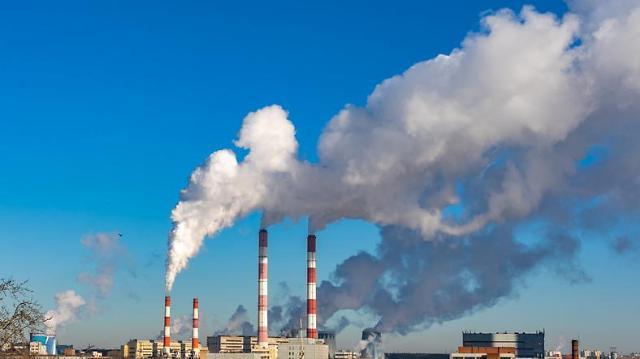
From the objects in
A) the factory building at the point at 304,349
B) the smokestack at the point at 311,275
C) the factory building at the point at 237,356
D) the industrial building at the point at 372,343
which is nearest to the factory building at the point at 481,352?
the industrial building at the point at 372,343

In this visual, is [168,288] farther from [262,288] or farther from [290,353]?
[290,353]

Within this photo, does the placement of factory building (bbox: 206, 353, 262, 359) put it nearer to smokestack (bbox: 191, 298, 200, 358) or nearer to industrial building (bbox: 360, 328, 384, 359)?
smokestack (bbox: 191, 298, 200, 358)

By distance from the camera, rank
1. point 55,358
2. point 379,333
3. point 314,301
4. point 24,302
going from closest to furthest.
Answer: point 24,302 < point 55,358 < point 314,301 < point 379,333

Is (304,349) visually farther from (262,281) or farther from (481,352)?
(481,352)

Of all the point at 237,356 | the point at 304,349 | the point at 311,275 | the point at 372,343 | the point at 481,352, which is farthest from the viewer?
the point at 372,343

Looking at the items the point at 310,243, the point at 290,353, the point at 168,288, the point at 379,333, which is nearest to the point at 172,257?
the point at 168,288

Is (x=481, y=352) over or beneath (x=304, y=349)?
beneath

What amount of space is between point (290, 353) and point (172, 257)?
43880 millimetres

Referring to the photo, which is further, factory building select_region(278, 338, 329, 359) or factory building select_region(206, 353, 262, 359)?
factory building select_region(206, 353, 262, 359)

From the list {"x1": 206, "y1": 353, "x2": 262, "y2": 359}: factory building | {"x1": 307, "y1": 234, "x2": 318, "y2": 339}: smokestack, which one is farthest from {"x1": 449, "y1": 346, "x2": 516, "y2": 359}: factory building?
{"x1": 206, "y1": 353, "x2": 262, "y2": 359}: factory building

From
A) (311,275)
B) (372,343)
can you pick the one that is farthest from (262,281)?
(372,343)

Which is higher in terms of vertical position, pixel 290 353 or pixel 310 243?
pixel 310 243

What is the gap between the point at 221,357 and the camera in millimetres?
145375

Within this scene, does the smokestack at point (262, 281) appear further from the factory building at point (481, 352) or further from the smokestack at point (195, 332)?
the factory building at point (481, 352)
